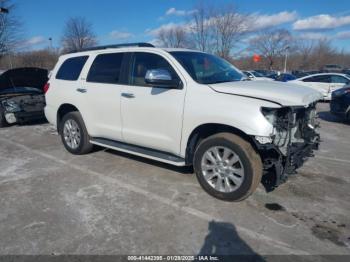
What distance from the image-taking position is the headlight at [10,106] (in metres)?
8.14

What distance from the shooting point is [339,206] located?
353 cm

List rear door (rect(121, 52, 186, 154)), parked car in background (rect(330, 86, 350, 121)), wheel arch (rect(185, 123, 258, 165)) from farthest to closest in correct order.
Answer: parked car in background (rect(330, 86, 350, 121)), rear door (rect(121, 52, 186, 154)), wheel arch (rect(185, 123, 258, 165))

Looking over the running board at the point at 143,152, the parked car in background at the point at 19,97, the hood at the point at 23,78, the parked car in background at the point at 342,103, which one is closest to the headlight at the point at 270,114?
the running board at the point at 143,152

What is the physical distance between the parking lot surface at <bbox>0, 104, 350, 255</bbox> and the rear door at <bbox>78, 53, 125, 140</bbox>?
0.69 meters

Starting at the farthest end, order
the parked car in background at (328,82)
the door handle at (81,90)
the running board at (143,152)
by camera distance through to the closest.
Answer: the parked car in background at (328,82) → the door handle at (81,90) → the running board at (143,152)

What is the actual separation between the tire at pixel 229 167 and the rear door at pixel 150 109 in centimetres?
46

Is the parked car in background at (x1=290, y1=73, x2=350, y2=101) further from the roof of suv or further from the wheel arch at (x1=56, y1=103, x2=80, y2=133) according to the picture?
the wheel arch at (x1=56, y1=103, x2=80, y2=133)

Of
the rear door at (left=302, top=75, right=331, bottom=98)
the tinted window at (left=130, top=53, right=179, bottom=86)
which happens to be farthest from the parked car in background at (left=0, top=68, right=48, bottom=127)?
the rear door at (left=302, top=75, right=331, bottom=98)

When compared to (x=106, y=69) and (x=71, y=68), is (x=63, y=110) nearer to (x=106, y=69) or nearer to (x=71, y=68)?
(x=71, y=68)

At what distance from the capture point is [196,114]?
3.62m

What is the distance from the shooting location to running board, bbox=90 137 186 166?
3984 millimetres

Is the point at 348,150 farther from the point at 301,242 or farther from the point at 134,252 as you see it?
the point at 134,252

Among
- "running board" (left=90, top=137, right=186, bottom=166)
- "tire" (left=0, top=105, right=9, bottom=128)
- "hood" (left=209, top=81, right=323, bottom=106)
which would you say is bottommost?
"tire" (left=0, top=105, right=9, bottom=128)

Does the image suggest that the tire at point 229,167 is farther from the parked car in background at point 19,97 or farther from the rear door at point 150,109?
the parked car in background at point 19,97
